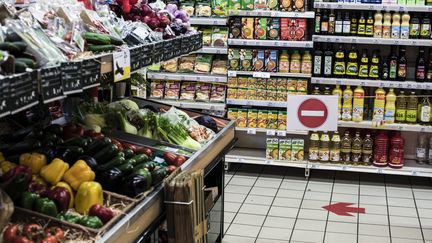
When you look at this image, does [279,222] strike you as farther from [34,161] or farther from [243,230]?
[34,161]

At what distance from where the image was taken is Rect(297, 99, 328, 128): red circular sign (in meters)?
5.98

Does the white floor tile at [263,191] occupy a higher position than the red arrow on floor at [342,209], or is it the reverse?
the white floor tile at [263,191]

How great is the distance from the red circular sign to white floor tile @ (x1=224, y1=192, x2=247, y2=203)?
103 cm

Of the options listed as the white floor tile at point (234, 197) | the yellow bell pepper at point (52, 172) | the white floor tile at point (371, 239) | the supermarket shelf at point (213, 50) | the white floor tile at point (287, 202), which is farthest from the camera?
the supermarket shelf at point (213, 50)

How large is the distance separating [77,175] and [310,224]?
312cm

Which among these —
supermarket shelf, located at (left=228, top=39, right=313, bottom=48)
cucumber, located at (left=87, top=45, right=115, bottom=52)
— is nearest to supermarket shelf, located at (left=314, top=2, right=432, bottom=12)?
supermarket shelf, located at (left=228, top=39, right=313, bottom=48)

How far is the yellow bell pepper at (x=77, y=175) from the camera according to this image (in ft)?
9.78

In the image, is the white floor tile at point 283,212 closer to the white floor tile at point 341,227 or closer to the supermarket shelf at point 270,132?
the white floor tile at point 341,227

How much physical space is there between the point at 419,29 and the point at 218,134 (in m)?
3.11

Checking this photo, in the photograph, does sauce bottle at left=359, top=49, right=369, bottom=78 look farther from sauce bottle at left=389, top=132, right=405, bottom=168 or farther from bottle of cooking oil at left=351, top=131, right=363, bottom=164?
sauce bottle at left=389, top=132, right=405, bottom=168

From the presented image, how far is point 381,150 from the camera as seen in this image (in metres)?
6.90

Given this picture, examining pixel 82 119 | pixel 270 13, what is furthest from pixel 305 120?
pixel 82 119

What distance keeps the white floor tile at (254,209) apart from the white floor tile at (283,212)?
0.06 m

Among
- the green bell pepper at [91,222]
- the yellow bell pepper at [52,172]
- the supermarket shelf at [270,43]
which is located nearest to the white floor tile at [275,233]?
the supermarket shelf at [270,43]
